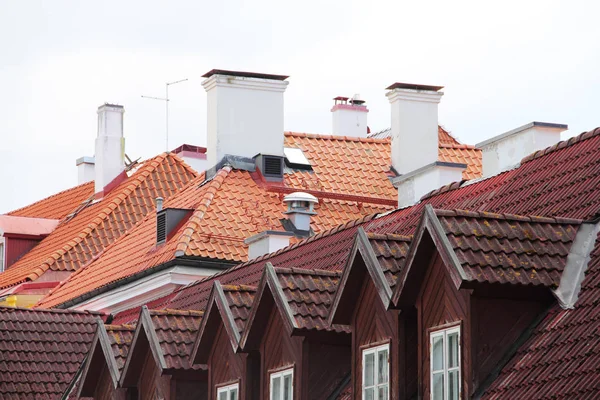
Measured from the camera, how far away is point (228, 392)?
845 inches

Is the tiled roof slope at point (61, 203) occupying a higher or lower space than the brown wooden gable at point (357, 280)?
higher

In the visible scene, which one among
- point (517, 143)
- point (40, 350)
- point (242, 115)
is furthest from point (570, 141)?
point (242, 115)

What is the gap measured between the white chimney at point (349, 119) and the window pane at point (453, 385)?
32.1 metres


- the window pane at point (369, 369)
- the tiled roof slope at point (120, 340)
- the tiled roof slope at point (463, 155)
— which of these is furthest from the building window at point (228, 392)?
the tiled roof slope at point (463, 155)

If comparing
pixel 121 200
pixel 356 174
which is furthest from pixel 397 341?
pixel 121 200

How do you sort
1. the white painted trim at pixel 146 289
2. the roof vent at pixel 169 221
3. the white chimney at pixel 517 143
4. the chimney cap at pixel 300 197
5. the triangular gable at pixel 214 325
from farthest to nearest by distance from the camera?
the roof vent at pixel 169 221 < the chimney cap at pixel 300 197 < the white painted trim at pixel 146 289 < the white chimney at pixel 517 143 < the triangular gable at pixel 214 325

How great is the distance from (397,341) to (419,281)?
0.82 metres

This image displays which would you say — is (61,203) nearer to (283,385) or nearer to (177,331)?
(177,331)

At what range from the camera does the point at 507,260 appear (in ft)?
53.2

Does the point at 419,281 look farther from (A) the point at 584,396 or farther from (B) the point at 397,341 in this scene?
(A) the point at 584,396

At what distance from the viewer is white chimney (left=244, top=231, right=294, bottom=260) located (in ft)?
101

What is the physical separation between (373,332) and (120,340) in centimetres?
665

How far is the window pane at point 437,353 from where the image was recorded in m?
16.7

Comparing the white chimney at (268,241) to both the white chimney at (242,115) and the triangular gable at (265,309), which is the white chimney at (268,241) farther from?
the triangular gable at (265,309)
